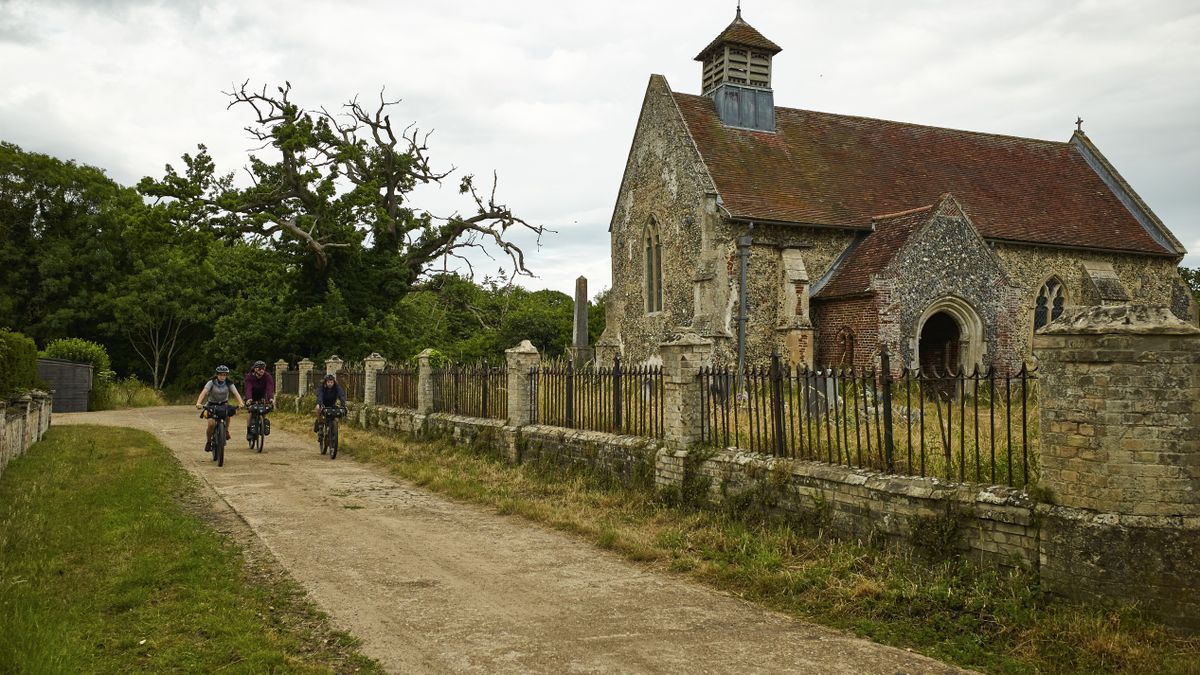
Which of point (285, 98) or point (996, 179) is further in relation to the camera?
point (285, 98)

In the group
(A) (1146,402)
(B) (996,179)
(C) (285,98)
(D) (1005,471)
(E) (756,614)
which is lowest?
(E) (756,614)

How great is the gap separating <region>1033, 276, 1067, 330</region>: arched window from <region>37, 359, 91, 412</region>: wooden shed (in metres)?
29.8

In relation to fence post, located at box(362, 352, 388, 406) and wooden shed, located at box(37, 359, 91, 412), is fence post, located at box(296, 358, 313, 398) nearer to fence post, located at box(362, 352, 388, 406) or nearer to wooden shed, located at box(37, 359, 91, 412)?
fence post, located at box(362, 352, 388, 406)

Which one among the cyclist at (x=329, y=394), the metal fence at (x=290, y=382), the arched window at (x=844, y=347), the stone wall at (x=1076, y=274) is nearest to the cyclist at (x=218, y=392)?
the cyclist at (x=329, y=394)

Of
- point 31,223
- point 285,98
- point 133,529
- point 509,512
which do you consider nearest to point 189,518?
point 133,529

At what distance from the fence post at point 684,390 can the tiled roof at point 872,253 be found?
9521mm

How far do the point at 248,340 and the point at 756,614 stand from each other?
26.3 m

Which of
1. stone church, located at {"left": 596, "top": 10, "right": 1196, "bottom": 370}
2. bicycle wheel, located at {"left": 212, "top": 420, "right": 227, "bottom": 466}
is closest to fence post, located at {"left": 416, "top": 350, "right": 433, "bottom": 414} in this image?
bicycle wheel, located at {"left": 212, "top": 420, "right": 227, "bottom": 466}

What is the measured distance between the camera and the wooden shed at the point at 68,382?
26.2 metres

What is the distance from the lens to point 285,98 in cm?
3081

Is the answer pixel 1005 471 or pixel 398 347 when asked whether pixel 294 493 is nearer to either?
pixel 1005 471

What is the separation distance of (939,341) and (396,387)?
13587 millimetres

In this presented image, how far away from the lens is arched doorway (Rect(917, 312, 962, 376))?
20.1 meters

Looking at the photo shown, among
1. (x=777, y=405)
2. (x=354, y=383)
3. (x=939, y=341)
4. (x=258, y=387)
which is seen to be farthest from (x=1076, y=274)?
(x=258, y=387)
